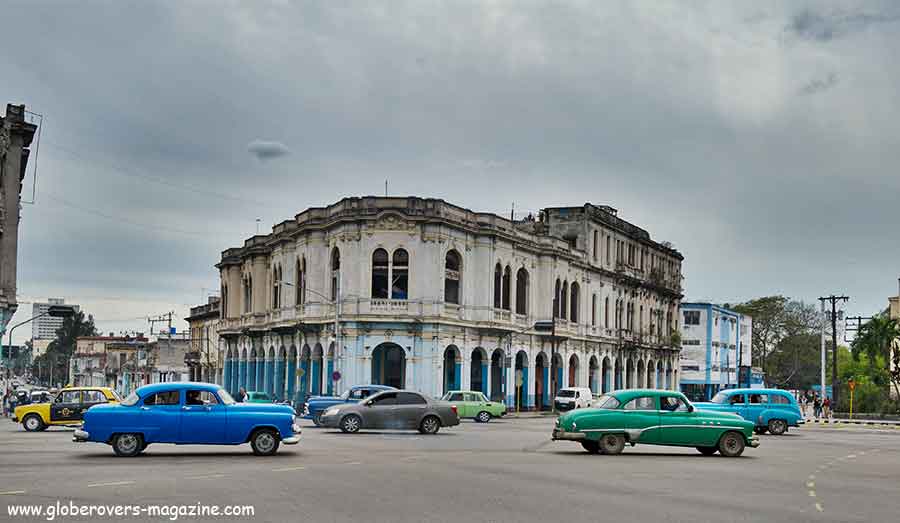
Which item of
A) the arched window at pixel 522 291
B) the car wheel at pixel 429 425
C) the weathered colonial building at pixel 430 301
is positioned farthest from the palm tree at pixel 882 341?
the car wheel at pixel 429 425

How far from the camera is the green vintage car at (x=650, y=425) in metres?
24.2

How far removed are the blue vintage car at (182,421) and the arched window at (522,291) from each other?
41017 mm

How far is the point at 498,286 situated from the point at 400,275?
7.75 m

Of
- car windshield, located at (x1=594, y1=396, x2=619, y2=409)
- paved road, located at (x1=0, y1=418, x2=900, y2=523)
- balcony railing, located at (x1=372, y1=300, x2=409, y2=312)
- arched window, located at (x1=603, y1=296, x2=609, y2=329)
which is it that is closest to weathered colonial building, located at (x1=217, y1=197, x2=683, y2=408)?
balcony railing, located at (x1=372, y1=300, x2=409, y2=312)

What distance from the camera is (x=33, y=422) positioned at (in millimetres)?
33562

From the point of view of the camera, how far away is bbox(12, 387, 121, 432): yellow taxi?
33.5m

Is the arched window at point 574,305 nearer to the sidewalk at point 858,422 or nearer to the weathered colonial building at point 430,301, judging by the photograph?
the weathered colonial building at point 430,301

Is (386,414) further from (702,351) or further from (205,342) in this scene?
(702,351)

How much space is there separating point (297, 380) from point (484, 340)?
11.3 m

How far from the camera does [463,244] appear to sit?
5644 cm

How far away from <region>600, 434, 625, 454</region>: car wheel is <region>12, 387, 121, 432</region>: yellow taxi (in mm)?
17182

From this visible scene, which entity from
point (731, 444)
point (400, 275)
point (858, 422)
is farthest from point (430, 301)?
point (731, 444)

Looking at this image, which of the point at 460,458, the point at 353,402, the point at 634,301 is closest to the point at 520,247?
the point at 634,301

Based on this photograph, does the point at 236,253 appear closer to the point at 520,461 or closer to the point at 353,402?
the point at 353,402
